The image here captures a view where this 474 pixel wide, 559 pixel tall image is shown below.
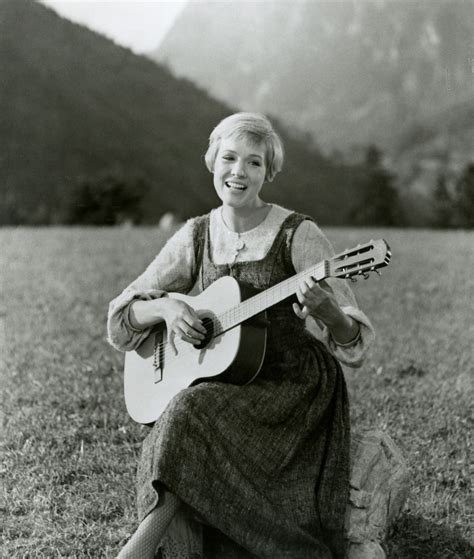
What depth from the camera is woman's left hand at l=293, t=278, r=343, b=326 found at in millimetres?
2670

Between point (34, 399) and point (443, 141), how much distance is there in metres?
34.7

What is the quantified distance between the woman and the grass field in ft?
1.99

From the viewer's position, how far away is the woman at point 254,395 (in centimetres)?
272

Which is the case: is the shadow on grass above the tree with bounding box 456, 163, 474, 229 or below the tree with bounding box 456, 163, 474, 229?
below

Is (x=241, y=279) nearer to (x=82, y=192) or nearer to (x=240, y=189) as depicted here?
(x=240, y=189)

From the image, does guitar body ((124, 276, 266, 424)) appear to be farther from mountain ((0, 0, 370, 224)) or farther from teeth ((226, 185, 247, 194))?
mountain ((0, 0, 370, 224))

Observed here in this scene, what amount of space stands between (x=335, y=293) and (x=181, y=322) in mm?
672

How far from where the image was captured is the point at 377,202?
84.5 feet

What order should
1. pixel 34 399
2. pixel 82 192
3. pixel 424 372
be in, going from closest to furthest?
pixel 34 399 < pixel 424 372 < pixel 82 192

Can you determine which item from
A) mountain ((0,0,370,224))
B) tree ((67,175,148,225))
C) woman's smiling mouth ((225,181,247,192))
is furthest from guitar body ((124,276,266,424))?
mountain ((0,0,370,224))

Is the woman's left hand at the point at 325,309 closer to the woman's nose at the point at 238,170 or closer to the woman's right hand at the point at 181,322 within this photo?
the woman's right hand at the point at 181,322

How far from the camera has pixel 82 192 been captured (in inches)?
735

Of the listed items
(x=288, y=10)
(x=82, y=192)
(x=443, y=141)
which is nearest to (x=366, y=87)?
(x=443, y=141)

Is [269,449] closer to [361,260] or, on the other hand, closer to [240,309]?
[240,309]
